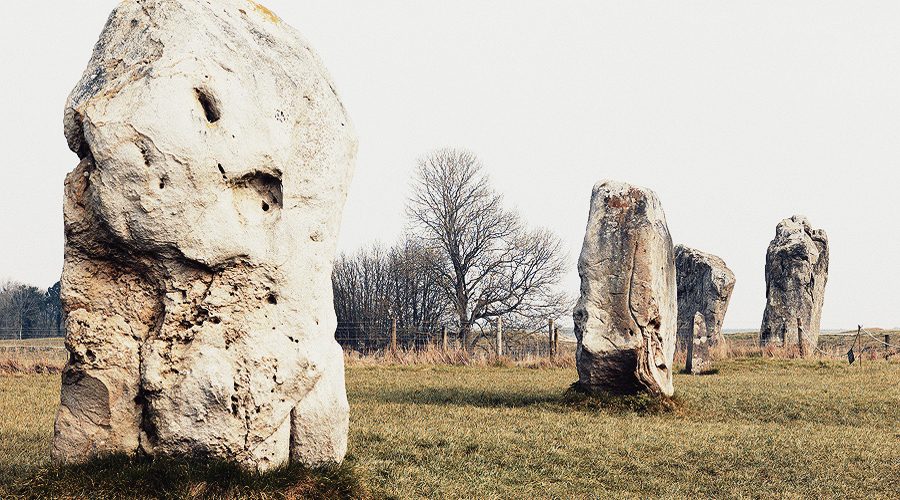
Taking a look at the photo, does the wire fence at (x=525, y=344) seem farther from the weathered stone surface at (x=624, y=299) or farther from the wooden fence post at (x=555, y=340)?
the weathered stone surface at (x=624, y=299)

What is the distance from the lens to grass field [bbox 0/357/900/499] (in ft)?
19.4

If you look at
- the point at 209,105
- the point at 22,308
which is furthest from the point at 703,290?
the point at 22,308

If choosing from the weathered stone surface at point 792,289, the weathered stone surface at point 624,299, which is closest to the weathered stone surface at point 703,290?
the weathered stone surface at point 792,289

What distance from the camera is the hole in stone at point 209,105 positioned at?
14.6 feet

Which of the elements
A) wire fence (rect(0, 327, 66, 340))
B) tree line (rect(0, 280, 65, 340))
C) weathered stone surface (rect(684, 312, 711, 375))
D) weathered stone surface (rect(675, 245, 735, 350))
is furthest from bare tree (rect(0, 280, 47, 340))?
weathered stone surface (rect(684, 312, 711, 375))

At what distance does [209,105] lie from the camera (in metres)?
4.52

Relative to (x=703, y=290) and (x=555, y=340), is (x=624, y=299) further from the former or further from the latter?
(x=703, y=290)

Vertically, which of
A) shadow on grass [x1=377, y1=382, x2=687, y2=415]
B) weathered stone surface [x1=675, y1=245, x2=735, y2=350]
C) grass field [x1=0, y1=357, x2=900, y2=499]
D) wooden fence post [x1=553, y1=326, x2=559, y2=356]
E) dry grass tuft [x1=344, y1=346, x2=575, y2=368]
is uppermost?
weathered stone surface [x1=675, y1=245, x2=735, y2=350]

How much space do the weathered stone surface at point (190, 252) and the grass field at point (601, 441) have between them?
111cm

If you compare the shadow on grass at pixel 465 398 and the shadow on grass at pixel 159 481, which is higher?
the shadow on grass at pixel 159 481

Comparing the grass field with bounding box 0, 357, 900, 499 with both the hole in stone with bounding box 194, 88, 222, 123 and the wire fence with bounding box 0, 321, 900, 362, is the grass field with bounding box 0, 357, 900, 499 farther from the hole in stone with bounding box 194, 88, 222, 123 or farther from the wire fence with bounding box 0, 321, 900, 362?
the wire fence with bounding box 0, 321, 900, 362

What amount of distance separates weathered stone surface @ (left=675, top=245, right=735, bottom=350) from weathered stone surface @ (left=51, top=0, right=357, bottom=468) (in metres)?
17.0

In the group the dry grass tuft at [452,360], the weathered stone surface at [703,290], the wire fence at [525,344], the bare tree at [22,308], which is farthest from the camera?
the bare tree at [22,308]

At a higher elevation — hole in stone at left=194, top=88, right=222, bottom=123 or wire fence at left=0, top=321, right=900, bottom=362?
hole in stone at left=194, top=88, right=222, bottom=123
